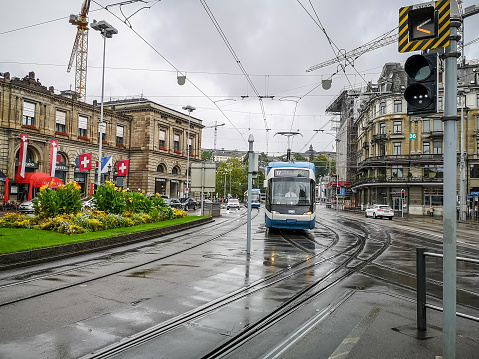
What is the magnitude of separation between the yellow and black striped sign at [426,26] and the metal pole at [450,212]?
18cm

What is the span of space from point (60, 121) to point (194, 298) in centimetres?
4623

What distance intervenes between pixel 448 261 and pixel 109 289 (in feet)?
20.1

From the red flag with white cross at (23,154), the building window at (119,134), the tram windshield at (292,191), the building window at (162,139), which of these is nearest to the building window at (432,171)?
the building window at (162,139)

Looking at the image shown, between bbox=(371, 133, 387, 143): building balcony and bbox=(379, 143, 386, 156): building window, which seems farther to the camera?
bbox=(379, 143, 386, 156): building window

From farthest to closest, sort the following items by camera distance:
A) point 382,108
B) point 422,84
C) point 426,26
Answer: point 382,108 < point 426,26 < point 422,84

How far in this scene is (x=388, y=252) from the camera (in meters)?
14.2

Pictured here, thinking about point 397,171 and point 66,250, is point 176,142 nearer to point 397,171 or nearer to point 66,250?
point 397,171

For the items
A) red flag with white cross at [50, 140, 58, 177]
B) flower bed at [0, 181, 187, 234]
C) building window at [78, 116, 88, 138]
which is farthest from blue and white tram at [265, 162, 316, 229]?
building window at [78, 116, 88, 138]

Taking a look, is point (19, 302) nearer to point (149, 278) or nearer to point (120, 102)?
point (149, 278)

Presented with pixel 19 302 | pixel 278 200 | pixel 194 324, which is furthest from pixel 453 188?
pixel 278 200

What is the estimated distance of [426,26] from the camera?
4.60 m

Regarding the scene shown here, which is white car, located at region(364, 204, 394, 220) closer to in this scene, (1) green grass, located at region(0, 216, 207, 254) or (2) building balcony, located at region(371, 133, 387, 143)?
(2) building balcony, located at region(371, 133, 387, 143)

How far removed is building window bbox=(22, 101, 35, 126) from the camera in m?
42.5

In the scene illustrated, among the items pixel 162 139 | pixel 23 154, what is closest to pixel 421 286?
pixel 23 154
